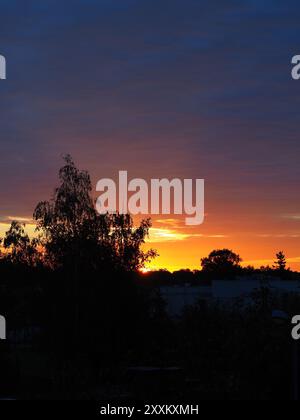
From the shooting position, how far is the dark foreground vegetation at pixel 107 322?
22.9 metres

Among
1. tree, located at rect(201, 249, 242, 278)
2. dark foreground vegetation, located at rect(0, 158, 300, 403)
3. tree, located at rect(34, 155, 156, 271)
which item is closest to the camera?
dark foreground vegetation, located at rect(0, 158, 300, 403)

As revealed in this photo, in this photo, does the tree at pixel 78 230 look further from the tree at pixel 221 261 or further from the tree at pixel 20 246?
the tree at pixel 221 261

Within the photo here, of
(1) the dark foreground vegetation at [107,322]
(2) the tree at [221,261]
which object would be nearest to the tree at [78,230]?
(1) the dark foreground vegetation at [107,322]

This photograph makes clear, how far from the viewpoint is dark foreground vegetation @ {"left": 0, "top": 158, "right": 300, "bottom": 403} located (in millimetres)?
22938

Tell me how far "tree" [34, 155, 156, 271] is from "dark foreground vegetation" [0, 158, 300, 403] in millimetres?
40

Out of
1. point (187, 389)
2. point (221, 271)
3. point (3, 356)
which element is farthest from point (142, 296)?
point (221, 271)

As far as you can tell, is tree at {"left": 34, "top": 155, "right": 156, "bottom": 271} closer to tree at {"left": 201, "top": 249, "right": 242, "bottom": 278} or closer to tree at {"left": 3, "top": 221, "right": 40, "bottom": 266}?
tree at {"left": 3, "top": 221, "right": 40, "bottom": 266}

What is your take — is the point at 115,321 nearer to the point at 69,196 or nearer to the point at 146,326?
the point at 146,326

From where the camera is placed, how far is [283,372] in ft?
70.5

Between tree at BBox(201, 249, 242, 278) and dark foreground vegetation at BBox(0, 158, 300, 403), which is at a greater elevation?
tree at BBox(201, 249, 242, 278)

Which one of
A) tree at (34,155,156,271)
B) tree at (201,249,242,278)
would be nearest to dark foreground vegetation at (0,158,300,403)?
tree at (34,155,156,271)

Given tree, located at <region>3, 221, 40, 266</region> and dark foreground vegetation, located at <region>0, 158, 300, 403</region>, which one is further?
tree, located at <region>3, 221, 40, 266</region>
